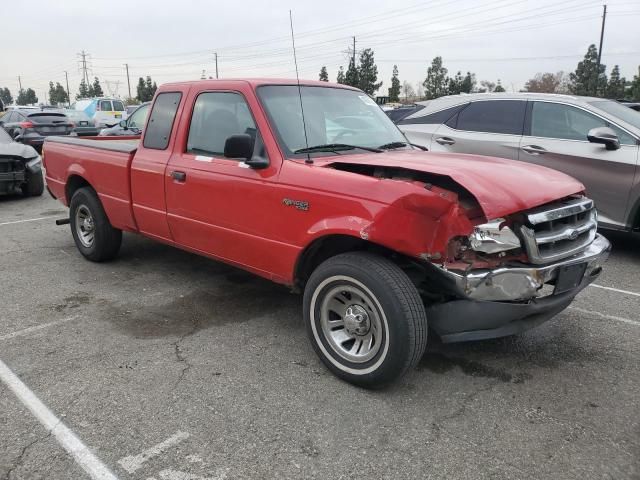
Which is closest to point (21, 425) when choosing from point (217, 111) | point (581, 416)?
point (217, 111)

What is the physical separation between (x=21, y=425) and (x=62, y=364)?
2.31ft

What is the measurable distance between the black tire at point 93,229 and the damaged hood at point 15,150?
459 centimetres

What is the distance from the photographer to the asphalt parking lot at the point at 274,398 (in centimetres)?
257

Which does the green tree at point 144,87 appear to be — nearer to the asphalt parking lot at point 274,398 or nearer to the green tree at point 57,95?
the green tree at point 57,95

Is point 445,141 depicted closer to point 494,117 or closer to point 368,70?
point 494,117

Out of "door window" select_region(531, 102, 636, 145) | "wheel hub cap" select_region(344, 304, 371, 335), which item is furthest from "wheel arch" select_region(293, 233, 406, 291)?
"door window" select_region(531, 102, 636, 145)

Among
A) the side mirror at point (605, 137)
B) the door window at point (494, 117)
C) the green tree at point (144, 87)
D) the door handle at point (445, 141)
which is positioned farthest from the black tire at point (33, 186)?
the green tree at point (144, 87)

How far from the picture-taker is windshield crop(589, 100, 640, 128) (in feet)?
20.2

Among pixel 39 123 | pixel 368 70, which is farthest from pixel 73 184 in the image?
pixel 368 70

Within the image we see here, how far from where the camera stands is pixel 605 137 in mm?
5781

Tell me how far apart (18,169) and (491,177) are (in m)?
9.30

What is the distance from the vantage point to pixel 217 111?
4230mm

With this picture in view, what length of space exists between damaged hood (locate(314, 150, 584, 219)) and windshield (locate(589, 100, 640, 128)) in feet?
10.8

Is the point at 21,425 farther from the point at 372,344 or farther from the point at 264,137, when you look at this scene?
the point at 264,137
